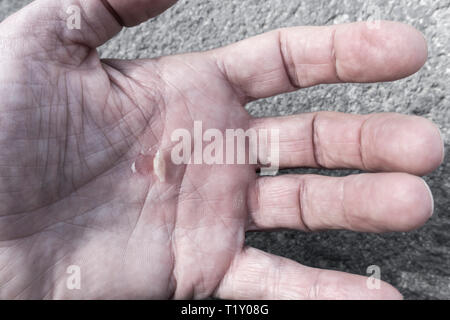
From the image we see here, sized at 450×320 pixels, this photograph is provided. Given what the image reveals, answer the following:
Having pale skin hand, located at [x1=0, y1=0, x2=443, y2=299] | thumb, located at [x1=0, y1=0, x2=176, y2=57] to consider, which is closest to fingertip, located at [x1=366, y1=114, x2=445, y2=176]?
pale skin hand, located at [x1=0, y1=0, x2=443, y2=299]

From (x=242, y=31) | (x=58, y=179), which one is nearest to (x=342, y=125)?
(x=242, y=31)

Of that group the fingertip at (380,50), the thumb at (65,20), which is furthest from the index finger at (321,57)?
the thumb at (65,20)

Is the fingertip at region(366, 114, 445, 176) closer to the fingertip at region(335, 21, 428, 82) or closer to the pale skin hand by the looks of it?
the pale skin hand

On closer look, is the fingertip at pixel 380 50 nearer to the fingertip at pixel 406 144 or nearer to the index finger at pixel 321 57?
the index finger at pixel 321 57

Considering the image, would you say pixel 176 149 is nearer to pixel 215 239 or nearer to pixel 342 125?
pixel 215 239

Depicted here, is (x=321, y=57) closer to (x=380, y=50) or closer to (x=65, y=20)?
(x=380, y=50)

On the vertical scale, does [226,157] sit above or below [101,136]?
below

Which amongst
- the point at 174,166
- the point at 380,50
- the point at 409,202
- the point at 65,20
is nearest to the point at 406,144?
the point at 409,202

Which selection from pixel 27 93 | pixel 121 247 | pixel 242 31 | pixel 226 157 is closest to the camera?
pixel 27 93
